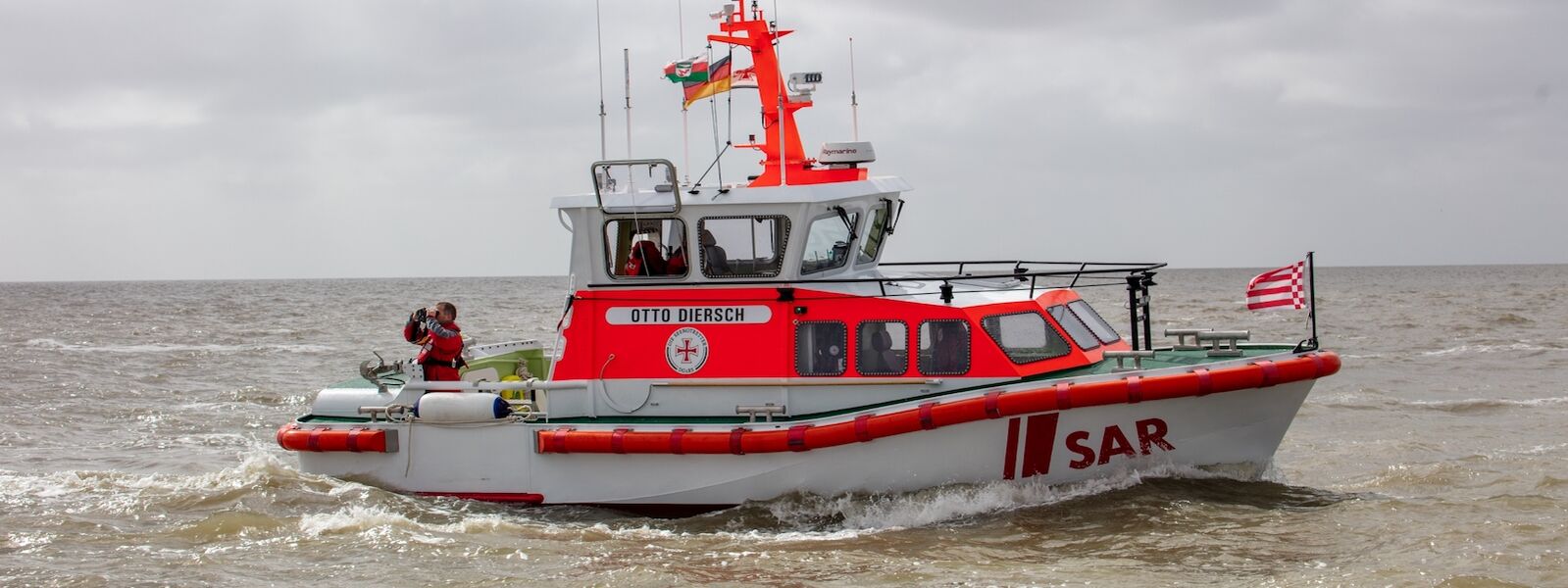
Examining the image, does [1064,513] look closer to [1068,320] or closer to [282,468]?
[1068,320]

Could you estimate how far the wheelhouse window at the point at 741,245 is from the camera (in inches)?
375

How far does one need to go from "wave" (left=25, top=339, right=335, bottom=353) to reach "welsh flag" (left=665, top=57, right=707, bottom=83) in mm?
18382

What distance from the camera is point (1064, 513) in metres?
9.00

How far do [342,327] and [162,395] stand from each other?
59.1 feet

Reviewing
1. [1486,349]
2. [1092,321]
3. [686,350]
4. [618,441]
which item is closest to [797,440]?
[686,350]

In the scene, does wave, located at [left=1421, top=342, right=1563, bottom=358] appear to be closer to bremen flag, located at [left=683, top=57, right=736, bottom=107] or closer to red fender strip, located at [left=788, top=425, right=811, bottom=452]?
bremen flag, located at [left=683, top=57, right=736, bottom=107]

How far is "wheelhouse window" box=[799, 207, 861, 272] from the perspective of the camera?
9.60 metres

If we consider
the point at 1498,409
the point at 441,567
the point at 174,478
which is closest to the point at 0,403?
the point at 174,478

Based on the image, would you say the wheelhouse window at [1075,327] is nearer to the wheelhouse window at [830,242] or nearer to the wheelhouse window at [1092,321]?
the wheelhouse window at [1092,321]

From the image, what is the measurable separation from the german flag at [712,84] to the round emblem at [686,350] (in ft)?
6.42

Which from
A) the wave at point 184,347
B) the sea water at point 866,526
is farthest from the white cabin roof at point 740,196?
the wave at point 184,347

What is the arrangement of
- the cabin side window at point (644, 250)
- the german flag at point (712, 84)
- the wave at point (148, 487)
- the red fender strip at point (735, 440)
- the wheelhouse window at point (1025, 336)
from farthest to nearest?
the german flag at point (712, 84), the wave at point (148, 487), the cabin side window at point (644, 250), the wheelhouse window at point (1025, 336), the red fender strip at point (735, 440)

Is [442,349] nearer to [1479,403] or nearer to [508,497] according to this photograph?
[508,497]

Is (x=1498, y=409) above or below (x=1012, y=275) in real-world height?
below
